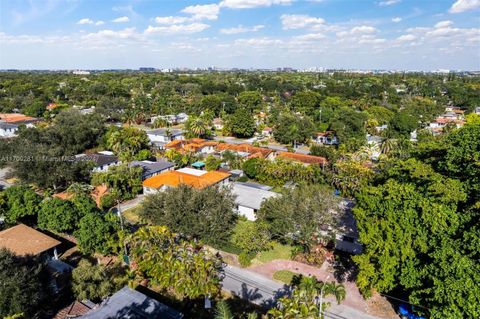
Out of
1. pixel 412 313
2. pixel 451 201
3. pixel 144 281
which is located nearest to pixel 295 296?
pixel 412 313

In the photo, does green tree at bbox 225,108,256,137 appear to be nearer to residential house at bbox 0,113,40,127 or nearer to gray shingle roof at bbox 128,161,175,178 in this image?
gray shingle roof at bbox 128,161,175,178

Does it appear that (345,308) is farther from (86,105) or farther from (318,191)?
(86,105)

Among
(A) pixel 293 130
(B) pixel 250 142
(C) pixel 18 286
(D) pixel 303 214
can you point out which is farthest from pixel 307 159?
(C) pixel 18 286

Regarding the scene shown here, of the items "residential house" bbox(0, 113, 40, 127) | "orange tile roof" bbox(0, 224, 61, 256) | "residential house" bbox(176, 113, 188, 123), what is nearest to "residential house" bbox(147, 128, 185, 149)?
"residential house" bbox(176, 113, 188, 123)

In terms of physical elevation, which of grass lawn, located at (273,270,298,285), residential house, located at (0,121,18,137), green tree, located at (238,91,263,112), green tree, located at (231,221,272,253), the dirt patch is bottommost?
the dirt patch

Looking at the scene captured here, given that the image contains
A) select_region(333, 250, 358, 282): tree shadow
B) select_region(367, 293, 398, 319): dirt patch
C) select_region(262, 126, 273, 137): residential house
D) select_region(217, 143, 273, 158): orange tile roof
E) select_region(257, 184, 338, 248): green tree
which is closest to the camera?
select_region(367, 293, 398, 319): dirt patch

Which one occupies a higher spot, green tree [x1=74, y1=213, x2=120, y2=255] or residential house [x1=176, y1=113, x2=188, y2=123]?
residential house [x1=176, y1=113, x2=188, y2=123]

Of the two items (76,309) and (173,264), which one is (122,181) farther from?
A: (173,264)

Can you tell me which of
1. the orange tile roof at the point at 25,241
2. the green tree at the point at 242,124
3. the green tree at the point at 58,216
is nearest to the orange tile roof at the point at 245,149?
the green tree at the point at 242,124
